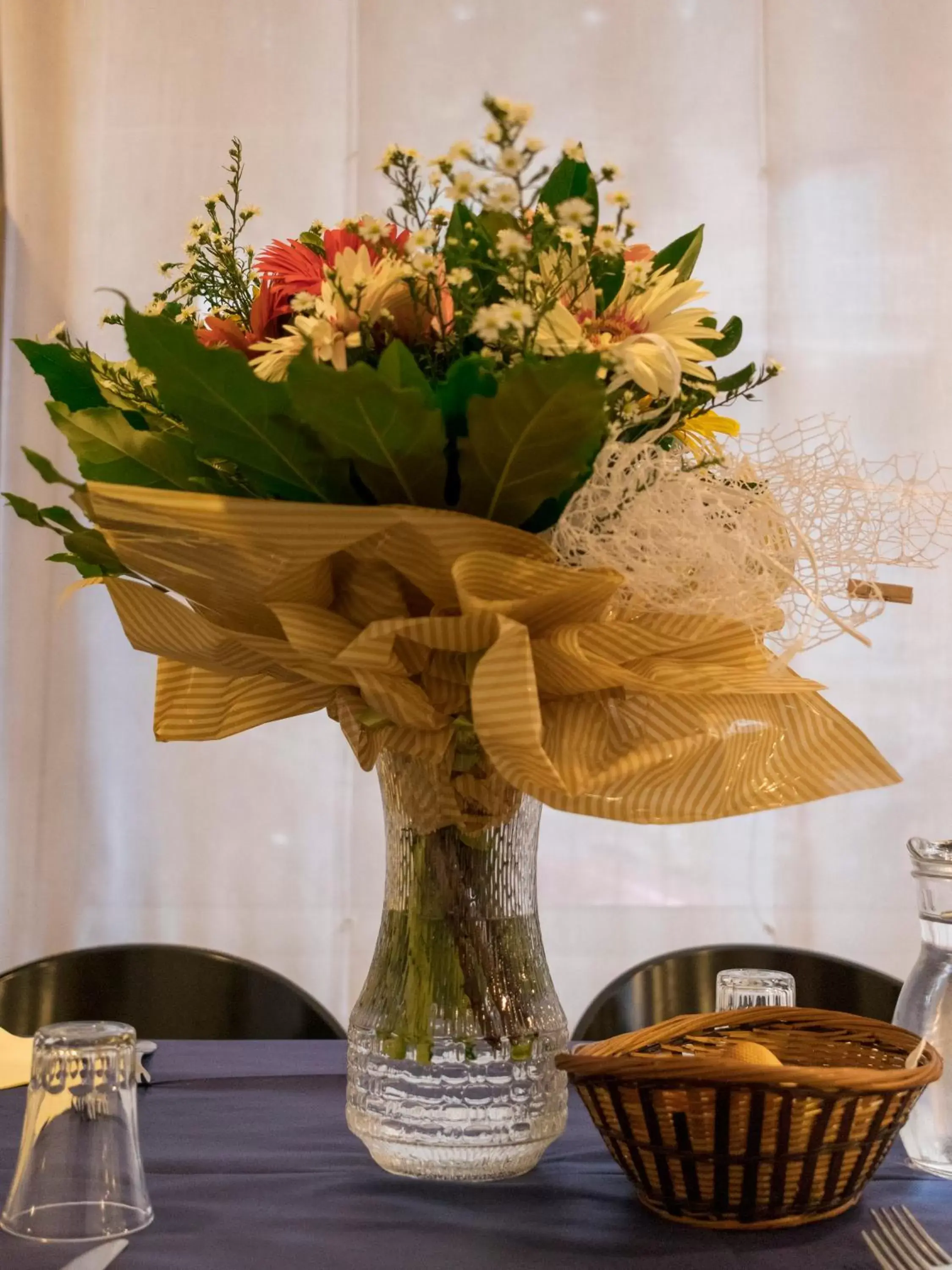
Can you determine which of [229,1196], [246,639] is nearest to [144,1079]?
[229,1196]

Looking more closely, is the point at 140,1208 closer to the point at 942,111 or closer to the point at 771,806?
the point at 771,806

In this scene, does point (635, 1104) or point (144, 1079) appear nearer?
point (635, 1104)

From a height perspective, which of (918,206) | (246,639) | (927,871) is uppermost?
(918,206)

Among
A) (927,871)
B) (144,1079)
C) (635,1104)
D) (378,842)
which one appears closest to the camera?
(635,1104)

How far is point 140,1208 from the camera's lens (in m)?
0.61

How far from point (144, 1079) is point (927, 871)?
57 cm

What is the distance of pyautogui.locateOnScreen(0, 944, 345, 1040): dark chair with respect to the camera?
130 cm

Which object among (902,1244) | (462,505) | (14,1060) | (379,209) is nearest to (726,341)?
(462,505)

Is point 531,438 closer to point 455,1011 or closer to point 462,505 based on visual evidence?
point 462,505

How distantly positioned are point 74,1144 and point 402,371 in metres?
0.38

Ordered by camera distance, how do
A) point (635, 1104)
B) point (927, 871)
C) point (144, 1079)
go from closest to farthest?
1. point (635, 1104)
2. point (927, 871)
3. point (144, 1079)

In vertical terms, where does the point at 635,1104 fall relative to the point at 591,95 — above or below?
below

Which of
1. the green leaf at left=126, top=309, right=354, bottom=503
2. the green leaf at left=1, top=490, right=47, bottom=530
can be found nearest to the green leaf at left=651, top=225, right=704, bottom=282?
the green leaf at left=126, top=309, right=354, bottom=503

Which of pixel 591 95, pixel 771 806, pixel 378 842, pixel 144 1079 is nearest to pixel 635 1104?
pixel 771 806
